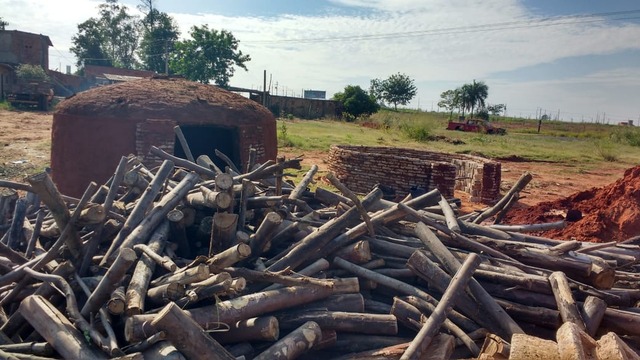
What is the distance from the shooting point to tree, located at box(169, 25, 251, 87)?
40.5m

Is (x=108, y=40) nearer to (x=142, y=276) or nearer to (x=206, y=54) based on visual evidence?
(x=206, y=54)

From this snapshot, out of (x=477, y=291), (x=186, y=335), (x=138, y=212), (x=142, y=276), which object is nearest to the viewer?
(x=186, y=335)

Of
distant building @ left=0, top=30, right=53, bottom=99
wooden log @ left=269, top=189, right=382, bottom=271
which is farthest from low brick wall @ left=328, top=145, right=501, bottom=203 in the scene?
distant building @ left=0, top=30, right=53, bottom=99

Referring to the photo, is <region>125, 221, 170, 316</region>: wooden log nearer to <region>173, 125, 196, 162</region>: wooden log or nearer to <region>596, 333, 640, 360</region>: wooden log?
<region>173, 125, 196, 162</region>: wooden log

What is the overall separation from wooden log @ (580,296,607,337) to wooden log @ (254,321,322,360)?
2.27 m

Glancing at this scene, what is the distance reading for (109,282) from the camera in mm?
3479

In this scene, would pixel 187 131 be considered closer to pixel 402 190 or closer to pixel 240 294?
pixel 402 190

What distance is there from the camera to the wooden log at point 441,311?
3.55 meters

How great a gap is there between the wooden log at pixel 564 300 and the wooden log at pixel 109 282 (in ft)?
11.3

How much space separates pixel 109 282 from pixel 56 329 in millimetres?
445

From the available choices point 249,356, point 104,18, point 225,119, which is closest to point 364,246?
point 249,356

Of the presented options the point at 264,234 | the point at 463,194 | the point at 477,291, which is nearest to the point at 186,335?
the point at 264,234

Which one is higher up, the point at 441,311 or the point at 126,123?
the point at 126,123

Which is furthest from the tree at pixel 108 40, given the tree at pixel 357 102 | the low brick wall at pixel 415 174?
the low brick wall at pixel 415 174
